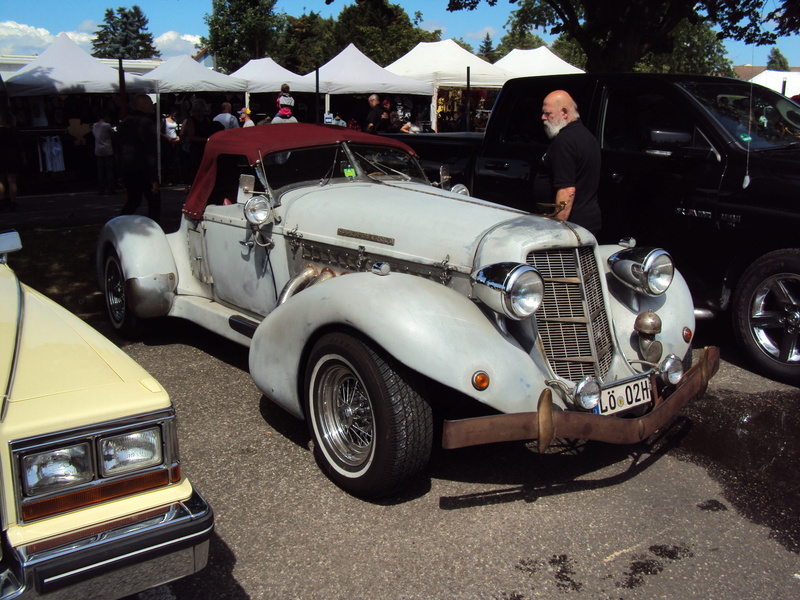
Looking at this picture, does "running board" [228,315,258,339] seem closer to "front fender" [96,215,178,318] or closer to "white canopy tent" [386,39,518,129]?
"front fender" [96,215,178,318]

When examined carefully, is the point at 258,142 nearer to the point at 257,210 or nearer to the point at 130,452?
the point at 257,210

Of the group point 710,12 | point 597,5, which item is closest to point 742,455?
point 597,5

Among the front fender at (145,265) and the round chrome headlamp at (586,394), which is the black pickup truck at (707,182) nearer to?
the round chrome headlamp at (586,394)

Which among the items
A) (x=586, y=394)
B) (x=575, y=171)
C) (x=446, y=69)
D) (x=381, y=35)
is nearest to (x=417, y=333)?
(x=586, y=394)

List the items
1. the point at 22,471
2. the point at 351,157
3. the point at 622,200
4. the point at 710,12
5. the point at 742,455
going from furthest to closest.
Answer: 1. the point at 710,12
2. the point at 622,200
3. the point at 351,157
4. the point at 742,455
5. the point at 22,471

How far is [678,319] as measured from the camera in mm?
4152

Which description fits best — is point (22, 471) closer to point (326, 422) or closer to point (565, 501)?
point (326, 422)

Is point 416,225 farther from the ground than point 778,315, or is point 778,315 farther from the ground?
point 416,225

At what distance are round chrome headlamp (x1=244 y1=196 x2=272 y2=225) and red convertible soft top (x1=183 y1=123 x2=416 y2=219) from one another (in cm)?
37

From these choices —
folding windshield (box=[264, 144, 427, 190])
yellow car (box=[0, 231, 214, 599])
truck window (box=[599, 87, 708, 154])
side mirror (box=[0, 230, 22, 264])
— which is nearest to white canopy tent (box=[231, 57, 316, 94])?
truck window (box=[599, 87, 708, 154])

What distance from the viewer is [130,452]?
221cm

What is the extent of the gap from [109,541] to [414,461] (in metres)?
1.56

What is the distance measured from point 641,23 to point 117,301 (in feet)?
30.5

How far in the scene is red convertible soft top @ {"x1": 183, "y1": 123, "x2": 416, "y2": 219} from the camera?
4.95 meters
